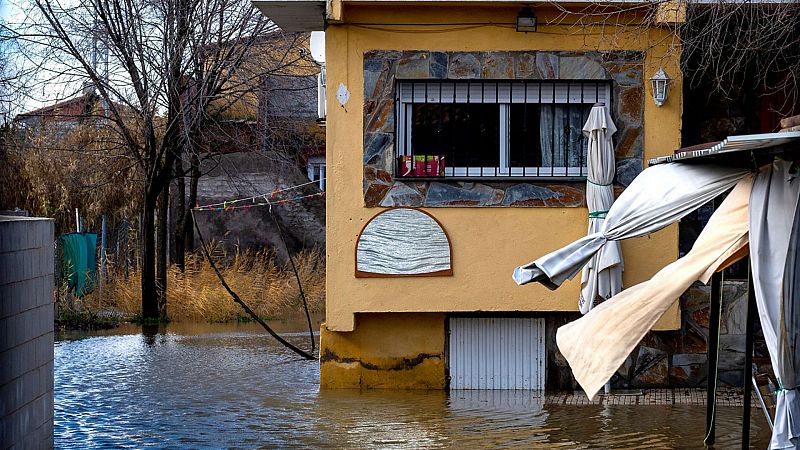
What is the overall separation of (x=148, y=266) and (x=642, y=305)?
1361cm

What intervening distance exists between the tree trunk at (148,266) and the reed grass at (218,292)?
0.42 metres

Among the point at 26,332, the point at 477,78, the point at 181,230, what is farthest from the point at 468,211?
the point at 181,230

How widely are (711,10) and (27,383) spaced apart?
7.81m

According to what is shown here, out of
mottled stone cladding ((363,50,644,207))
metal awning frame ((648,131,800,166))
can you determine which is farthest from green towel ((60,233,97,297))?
Answer: metal awning frame ((648,131,800,166))

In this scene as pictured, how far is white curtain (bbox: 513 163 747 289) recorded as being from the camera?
745 centimetres

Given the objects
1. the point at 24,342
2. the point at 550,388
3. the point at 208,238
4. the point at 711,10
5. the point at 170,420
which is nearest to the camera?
the point at 24,342

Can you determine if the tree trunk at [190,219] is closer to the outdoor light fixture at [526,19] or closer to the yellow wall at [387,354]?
the yellow wall at [387,354]

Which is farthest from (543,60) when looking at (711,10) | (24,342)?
(24,342)

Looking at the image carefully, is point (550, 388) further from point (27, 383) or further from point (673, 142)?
point (27, 383)

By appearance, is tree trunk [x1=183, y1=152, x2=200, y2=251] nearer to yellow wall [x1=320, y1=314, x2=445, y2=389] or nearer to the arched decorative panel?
yellow wall [x1=320, y1=314, x2=445, y2=389]

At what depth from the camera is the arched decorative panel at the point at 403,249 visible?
1211 cm

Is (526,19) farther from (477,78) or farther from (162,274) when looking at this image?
(162,274)

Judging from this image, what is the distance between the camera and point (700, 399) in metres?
11.9

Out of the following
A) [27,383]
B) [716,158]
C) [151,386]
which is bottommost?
[151,386]
